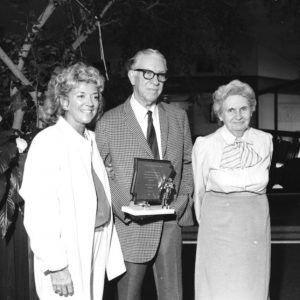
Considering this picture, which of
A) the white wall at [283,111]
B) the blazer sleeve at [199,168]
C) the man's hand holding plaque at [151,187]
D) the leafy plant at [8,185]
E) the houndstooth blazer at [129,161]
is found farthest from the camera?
the white wall at [283,111]

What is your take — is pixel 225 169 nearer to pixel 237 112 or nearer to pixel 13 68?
pixel 237 112

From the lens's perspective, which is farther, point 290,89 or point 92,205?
point 290,89

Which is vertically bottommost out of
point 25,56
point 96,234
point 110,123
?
point 96,234

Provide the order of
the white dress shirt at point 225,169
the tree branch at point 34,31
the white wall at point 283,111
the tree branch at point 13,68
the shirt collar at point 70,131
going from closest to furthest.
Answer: the shirt collar at point 70,131
the white dress shirt at point 225,169
the tree branch at point 13,68
the tree branch at point 34,31
the white wall at point 283,111

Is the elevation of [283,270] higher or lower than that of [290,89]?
lower

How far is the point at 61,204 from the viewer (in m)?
2.73

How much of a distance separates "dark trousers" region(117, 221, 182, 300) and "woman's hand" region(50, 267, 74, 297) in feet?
2.03

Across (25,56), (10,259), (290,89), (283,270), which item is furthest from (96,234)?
(290,89)

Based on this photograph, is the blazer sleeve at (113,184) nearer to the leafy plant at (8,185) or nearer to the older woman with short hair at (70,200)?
the older woman with short hair at (70,200)

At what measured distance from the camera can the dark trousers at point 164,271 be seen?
3262mm

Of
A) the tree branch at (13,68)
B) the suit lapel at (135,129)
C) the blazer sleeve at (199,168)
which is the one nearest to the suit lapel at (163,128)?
the suit lapel at (135,129)

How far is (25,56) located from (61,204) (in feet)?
8.36

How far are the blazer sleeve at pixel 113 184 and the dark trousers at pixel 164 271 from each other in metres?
0.27

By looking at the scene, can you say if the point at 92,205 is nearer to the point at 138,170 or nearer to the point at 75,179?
the point at 75,179
